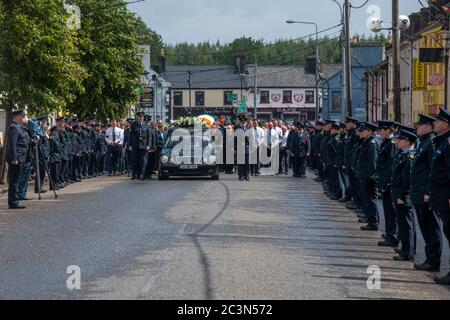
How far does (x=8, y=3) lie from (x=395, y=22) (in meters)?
11.9

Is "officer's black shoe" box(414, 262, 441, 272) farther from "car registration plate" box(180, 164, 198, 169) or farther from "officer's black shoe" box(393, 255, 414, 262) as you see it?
"car registration plate" box(180, 164, 198, 169)

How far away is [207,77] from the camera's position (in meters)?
146

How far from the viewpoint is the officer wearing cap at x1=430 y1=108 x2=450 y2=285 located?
11828mm

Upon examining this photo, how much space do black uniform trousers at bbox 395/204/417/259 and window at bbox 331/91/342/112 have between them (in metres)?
102

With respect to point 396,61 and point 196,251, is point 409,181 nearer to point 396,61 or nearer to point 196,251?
point 196,251

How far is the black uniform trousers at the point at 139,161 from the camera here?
32.2 meters

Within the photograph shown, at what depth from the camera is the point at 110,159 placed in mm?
35969

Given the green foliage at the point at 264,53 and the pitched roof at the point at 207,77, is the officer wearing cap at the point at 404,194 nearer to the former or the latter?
the pitched roof at the point at 207,77

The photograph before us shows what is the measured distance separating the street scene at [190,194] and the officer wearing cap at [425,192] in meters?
0.02

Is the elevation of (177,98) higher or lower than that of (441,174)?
higher

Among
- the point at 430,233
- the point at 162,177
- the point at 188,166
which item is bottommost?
the point at 162,177


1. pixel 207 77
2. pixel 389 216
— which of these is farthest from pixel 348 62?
pixel 207 77

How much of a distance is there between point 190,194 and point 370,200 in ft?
27.0

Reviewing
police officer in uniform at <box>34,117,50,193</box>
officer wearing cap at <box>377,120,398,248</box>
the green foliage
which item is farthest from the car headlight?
the green foliage
